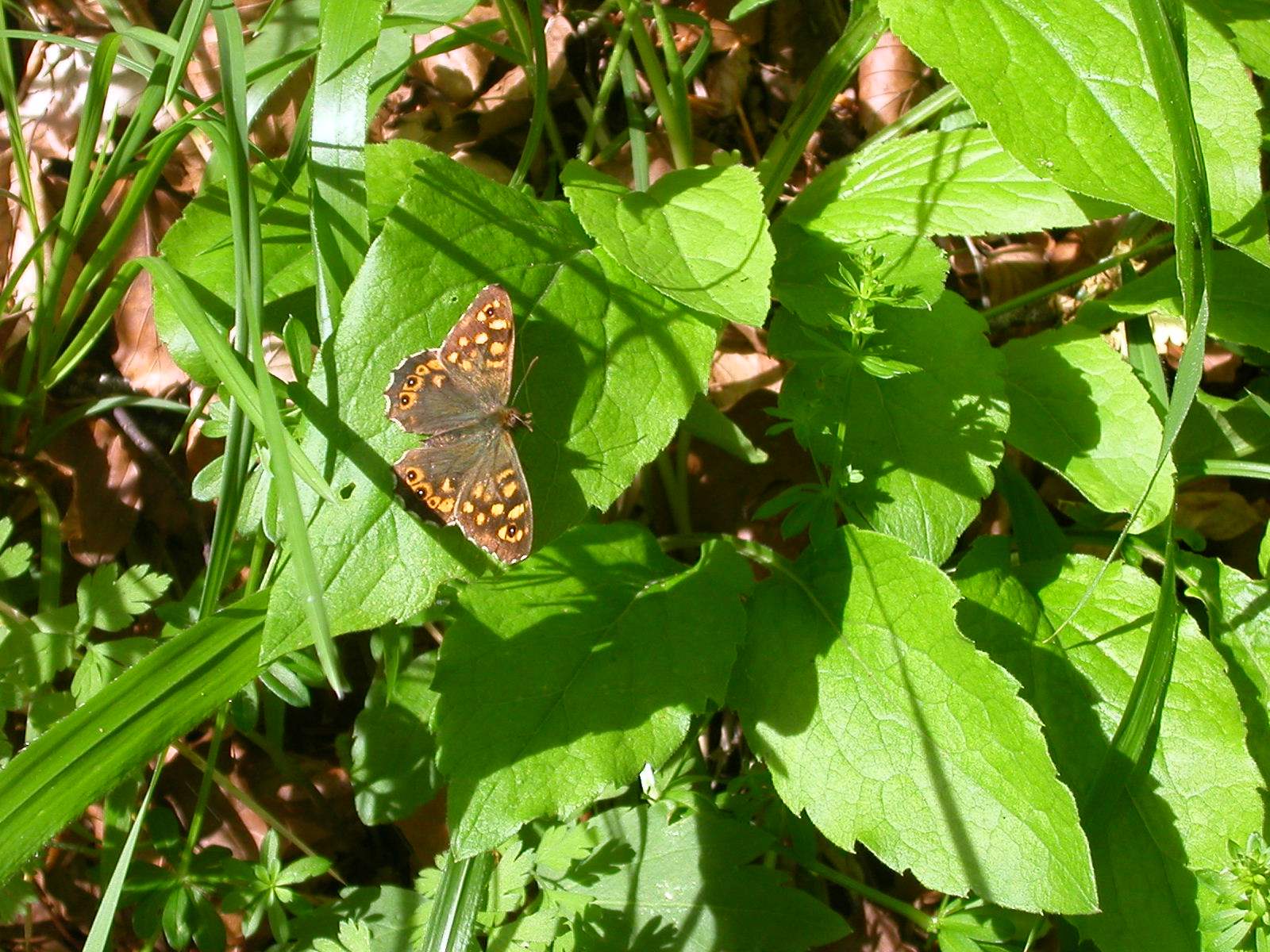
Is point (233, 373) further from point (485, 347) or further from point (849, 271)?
point (849, 271)

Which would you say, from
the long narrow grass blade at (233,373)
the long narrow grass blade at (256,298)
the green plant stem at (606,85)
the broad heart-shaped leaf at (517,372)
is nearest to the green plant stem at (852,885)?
the broad heart-shaped leaf at (517,372)

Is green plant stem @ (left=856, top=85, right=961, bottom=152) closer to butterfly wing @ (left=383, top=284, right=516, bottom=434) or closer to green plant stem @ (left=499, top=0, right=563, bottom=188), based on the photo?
green plant stem @ (left=499, top=0, right=563, bottom=188)

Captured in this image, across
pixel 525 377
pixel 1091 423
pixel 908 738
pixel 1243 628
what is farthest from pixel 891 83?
pixel 908 738

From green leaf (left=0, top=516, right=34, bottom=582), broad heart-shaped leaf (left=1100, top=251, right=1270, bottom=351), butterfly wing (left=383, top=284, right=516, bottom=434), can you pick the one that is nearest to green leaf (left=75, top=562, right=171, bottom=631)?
green leaf (left=0, top=516, right=34, bottom=582)

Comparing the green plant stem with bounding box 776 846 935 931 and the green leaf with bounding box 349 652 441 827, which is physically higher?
the green leaf with bounding box 349 652 441 827

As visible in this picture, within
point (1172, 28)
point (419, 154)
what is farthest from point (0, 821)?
point (1172, 28)

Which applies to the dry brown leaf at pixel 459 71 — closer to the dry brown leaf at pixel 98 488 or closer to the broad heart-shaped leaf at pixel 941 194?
the broad heart-shaped leaf at pixel 941 194
